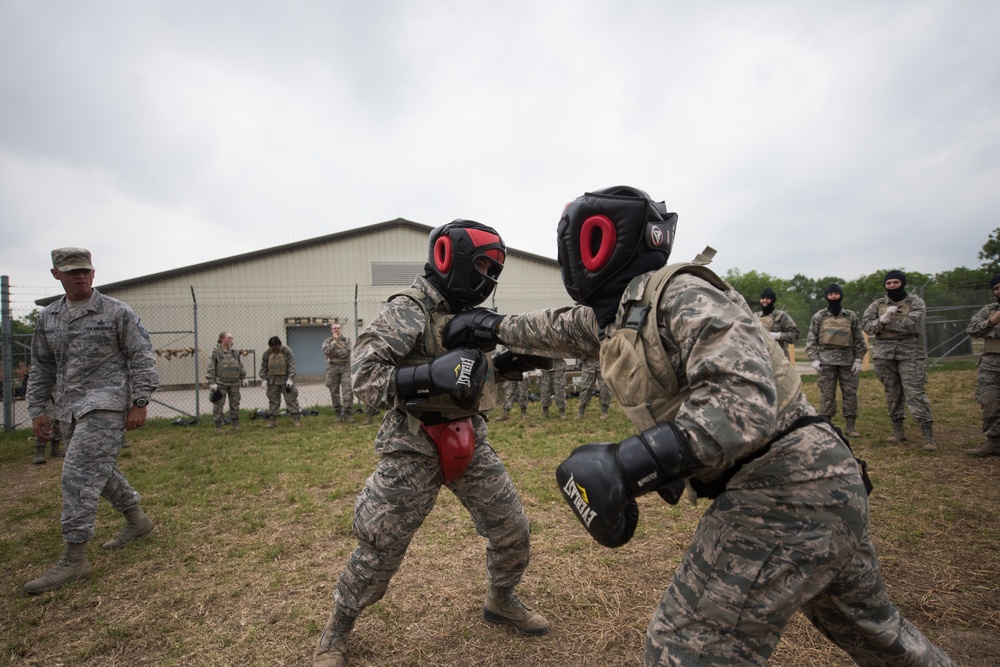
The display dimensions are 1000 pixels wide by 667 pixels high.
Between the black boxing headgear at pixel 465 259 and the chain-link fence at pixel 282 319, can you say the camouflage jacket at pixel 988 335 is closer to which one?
the black boxing headgear at pixel 465 259

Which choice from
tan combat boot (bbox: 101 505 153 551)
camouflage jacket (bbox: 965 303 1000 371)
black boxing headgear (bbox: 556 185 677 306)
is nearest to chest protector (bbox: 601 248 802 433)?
black boxing headgear (bbox: 556 185 677 306)

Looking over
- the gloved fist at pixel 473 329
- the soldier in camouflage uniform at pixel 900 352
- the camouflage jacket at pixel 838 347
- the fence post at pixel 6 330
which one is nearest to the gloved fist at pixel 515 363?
the gloved fist at pixel 473 329

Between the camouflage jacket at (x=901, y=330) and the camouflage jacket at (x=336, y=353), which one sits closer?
the camouflage jacket at (x=901, y=330)

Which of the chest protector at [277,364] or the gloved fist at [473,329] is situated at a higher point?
the gloved fist at [473,329]

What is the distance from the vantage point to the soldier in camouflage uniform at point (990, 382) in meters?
6.39

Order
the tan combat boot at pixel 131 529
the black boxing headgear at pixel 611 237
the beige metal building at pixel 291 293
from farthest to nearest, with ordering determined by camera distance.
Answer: the beige metal building at pixel 291 293, the tan combat boot at pixel 131 529, the black boxing headgear at pixel 611 237

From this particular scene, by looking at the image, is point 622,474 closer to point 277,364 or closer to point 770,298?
point 770,298

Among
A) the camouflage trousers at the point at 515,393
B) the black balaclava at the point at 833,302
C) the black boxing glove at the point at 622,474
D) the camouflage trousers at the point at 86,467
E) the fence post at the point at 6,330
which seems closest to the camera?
the black boxing glove at the point at 622,474

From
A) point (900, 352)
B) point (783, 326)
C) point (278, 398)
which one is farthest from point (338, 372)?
point (900, 352)

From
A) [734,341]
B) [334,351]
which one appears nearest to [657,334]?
[734,341]

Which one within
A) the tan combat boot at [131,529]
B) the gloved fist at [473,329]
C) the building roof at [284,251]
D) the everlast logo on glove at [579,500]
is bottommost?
the tan combat boot at [131,529]

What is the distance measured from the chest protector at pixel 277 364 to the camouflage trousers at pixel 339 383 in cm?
91

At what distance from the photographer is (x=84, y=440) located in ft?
13.1

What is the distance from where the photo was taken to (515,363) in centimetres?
296
